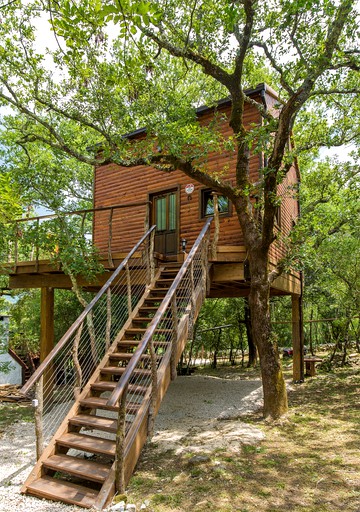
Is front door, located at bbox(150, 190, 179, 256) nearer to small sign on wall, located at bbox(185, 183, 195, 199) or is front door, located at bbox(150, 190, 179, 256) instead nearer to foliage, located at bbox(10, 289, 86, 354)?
small sign on wall, located at bbox(185, 183, 195, 199)

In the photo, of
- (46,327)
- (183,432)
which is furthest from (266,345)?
(46,327)

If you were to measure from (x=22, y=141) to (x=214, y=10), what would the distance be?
462cm

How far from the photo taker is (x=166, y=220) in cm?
1089

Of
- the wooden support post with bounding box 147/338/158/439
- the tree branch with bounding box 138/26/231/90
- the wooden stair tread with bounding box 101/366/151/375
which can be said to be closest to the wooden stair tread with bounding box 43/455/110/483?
the wooden support post with bounding box 147/338/158/439

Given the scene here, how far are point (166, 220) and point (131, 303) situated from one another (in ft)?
9.58

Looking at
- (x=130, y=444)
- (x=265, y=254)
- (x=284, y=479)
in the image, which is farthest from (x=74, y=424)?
(x=265, y=254)

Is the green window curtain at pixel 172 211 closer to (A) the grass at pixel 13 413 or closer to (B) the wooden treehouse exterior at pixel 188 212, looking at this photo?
(B) the wooden treehouse exterior at pixel 188 212

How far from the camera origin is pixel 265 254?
707 centimetres

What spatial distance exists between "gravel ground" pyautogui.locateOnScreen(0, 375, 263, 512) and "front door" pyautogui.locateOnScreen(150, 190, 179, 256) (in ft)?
12.5

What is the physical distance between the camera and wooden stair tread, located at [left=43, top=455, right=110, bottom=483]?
421cm

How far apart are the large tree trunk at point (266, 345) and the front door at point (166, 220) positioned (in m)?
3.62

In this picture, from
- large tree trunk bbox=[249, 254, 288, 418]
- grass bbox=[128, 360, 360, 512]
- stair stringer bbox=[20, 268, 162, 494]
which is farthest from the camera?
large tree trunk bbox=[249, 254, 288, 418]

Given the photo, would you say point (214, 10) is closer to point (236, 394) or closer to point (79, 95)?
point (79, 95)

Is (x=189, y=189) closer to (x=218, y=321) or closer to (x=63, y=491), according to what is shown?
(x=63, y=491)
